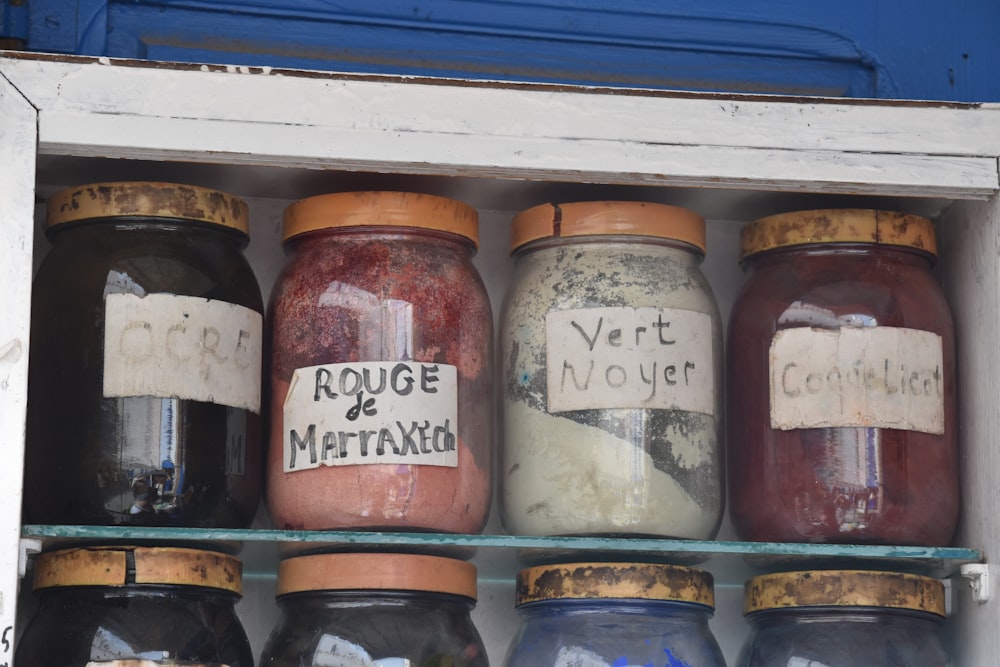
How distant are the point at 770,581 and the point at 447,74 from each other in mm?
546

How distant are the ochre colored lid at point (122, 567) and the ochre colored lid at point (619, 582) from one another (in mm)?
263

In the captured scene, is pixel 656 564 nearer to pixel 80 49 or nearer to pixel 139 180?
pixel 139 180

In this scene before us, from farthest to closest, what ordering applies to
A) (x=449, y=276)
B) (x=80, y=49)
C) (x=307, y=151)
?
(x=80, y=49), (x=449, y=276), (x=307, y=151)

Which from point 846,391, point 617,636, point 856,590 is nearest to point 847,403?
point 846,391

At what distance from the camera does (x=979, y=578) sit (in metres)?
1.11

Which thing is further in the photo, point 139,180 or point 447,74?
point 447,74

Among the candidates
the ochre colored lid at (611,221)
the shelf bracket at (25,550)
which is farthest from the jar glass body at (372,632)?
the ochre colored lid at (611,221)

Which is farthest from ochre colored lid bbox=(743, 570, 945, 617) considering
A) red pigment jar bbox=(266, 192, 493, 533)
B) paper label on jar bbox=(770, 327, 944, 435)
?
red pigment jar bbox=(266, 192, 493, 533)

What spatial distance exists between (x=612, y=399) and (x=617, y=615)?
171mm

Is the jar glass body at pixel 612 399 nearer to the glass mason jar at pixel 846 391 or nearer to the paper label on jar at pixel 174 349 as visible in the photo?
the glass mason jar at pixel 846 391

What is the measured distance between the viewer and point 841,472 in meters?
1.12

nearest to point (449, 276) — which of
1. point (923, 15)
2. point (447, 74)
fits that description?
point (447, 74)

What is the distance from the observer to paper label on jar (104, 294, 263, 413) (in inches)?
42.0

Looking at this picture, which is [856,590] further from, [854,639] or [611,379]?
[611,379]
